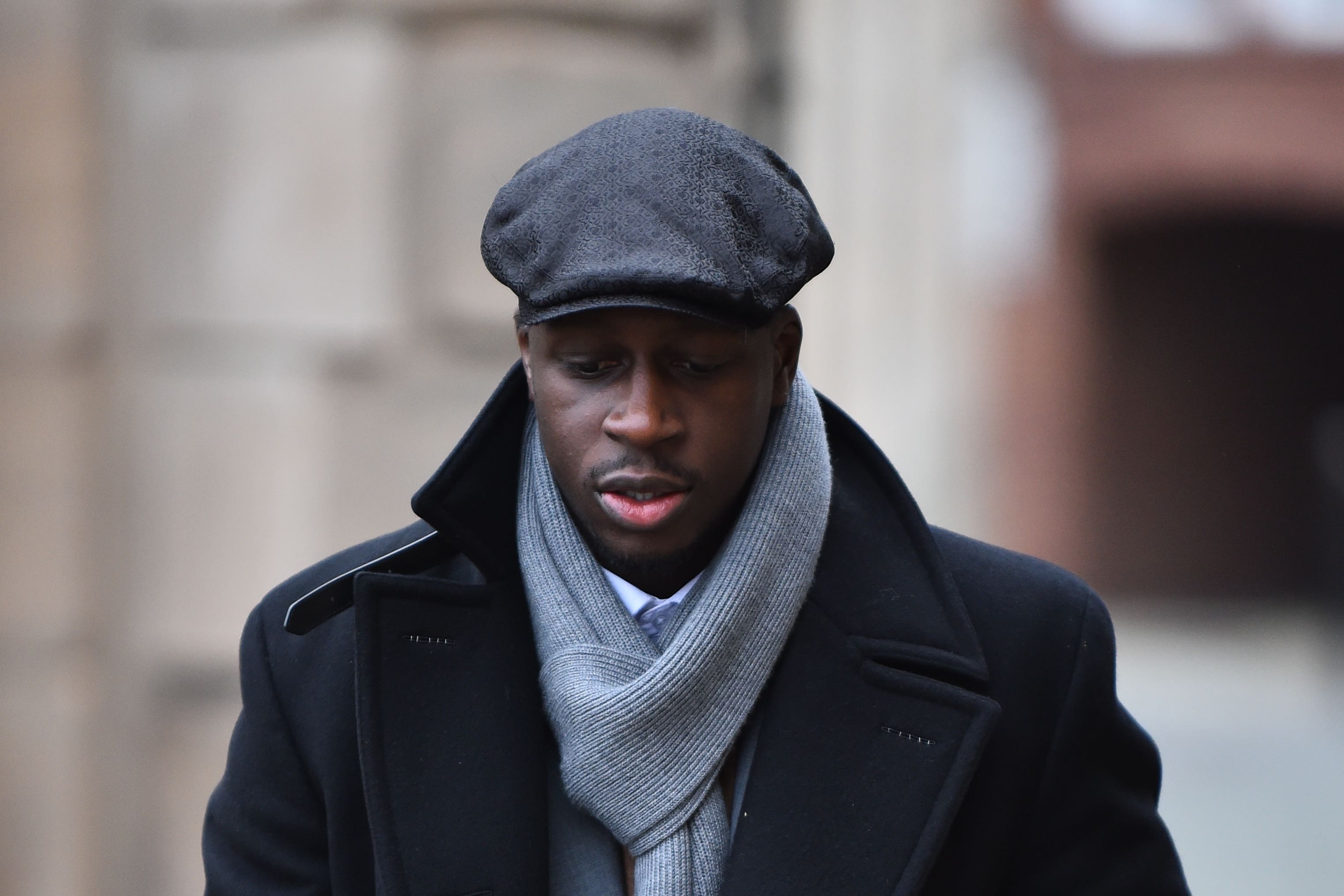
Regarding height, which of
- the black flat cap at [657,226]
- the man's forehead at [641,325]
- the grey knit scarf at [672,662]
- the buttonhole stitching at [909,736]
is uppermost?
the black flat cap at [657,226]

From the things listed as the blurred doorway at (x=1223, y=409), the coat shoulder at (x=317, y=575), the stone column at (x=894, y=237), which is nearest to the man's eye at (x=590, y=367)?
the coat shoulder at (x=317, y=575)

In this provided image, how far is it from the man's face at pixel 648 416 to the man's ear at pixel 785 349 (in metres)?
0.01

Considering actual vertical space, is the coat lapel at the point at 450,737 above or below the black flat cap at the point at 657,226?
below

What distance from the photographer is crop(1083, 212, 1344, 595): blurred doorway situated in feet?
43.0

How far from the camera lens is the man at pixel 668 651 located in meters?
2.02

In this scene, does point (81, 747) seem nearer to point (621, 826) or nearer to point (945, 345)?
point (621, 826)

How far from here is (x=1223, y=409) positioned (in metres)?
13.5

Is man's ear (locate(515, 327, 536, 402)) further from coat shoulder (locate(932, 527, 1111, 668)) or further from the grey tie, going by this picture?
coat shoulder (locate(932, 527, 1111, 668))

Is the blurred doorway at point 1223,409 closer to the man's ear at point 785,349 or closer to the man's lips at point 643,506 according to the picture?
the man's ear at point 785,349

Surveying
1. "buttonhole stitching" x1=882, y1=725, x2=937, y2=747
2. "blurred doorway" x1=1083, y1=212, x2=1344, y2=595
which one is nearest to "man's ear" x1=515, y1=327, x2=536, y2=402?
"buttonhole stitching" x1=882, y1=725, x2=937, y2=747

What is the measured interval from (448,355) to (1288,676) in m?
9.00

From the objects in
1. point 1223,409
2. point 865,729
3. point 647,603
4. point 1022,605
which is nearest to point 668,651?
point 647,603

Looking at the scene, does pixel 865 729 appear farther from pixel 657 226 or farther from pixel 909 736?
pixel 657 226

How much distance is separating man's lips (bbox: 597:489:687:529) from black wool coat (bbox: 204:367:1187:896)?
310mm
